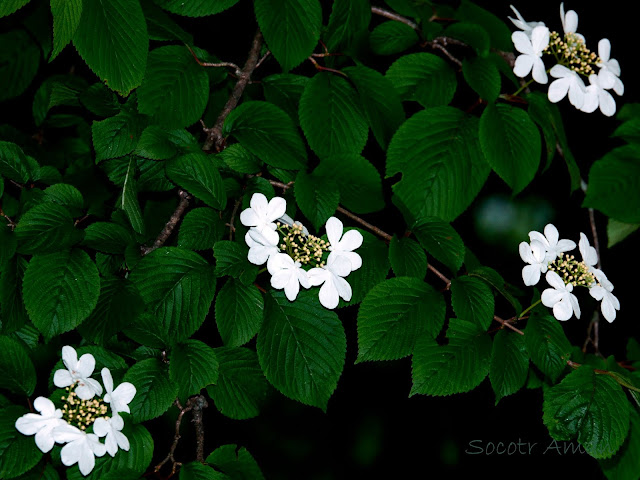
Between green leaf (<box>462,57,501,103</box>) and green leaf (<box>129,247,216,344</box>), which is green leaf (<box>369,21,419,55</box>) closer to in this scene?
green leaf (<box>462,57,501,103</box>)

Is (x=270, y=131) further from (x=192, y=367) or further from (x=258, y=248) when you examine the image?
(x=192, y=367)

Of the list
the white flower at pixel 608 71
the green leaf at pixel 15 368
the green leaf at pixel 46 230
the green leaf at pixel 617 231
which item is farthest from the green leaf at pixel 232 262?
the green leaf at pixel 617 231

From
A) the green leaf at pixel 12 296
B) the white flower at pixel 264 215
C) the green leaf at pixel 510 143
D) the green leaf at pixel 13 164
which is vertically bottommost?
the green leaf at pixel 12 296

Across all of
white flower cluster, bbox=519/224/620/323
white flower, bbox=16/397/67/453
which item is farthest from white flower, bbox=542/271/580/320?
white flower, bbox=16/397/67/453

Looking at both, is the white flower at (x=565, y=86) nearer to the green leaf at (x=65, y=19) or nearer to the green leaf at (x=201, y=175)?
the green leaf at (x=201, y=175)

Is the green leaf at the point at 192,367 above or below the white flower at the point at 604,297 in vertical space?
below

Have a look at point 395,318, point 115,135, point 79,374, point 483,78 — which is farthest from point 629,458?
point 115,135
